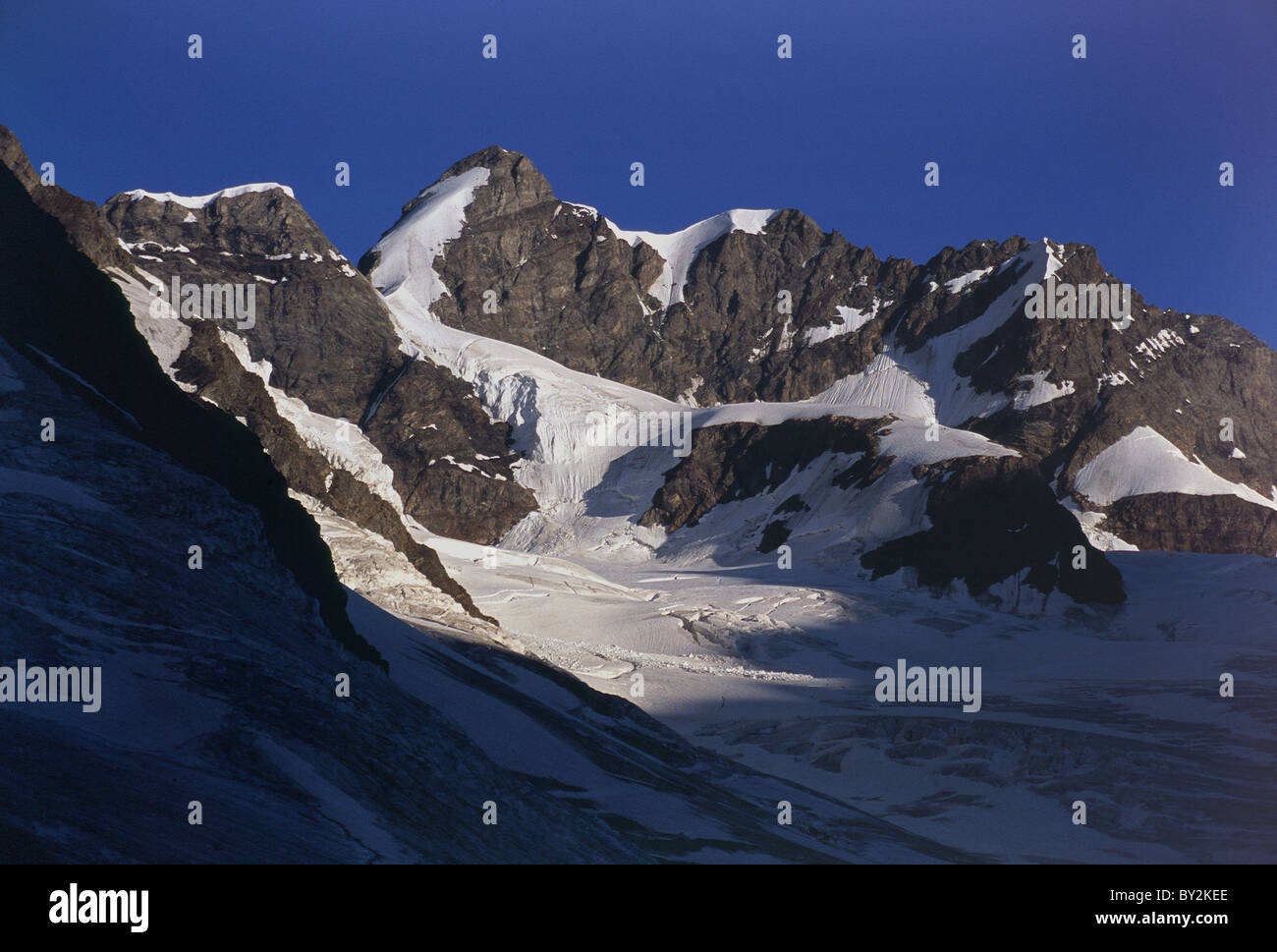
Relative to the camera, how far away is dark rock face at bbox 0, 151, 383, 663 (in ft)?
139

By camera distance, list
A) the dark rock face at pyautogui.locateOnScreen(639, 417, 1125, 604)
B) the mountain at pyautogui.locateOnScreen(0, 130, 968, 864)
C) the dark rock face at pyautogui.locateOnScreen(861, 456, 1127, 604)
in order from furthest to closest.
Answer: the dark rock face at pyautogui.locateOnScreen(639, 417, 1125, 604), the dark rock face at pyautogui.locateOnScreen(861, 456, 1127, 604), the mountain at pyautogui.locateOnScreen(0, 130, 968, 864)

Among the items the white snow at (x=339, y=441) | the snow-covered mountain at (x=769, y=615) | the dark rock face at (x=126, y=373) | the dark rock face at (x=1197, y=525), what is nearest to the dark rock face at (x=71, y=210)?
the snow-covered mountain at (x=769, y=615)

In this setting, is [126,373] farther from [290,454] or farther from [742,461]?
[742,461]

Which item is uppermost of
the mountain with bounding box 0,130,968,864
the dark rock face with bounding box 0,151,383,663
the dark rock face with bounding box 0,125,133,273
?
the dark rock face with bounding box 0,125,133,273

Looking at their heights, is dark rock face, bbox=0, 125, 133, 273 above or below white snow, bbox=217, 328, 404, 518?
above

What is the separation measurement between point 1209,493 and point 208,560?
17842 centimetres

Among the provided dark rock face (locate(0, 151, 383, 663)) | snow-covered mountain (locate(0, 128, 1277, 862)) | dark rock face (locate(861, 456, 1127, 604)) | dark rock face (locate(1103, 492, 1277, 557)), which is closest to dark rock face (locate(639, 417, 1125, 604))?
dark rock face (locate(861, 456, 1127, 604))

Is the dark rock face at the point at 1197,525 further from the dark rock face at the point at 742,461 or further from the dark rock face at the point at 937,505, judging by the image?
the dark rock face at the point at 742,461

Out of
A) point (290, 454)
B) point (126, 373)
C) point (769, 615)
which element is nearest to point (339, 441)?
point (290, 454)

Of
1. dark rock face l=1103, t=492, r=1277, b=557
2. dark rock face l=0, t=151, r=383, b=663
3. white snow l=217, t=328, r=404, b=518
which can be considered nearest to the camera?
dark rock face l=0, t=151, r=383, b=663

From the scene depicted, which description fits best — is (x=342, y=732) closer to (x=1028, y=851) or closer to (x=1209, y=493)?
(x=1028, y=851)

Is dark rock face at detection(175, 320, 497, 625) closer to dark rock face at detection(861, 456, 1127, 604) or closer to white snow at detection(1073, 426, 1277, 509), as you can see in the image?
dark rock face at detection(861, 456, 1127, 604)

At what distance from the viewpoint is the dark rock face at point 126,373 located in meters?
42.4
